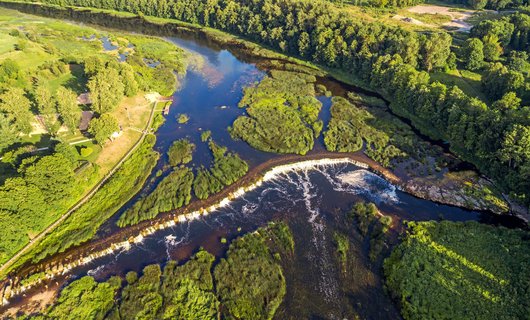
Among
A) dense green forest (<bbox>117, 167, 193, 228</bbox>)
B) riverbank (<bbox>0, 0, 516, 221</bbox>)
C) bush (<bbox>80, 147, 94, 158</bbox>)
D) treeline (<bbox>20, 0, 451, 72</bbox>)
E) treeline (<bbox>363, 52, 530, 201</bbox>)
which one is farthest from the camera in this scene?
treeline (<bbox>20, 0, 451, 72</bbox>)

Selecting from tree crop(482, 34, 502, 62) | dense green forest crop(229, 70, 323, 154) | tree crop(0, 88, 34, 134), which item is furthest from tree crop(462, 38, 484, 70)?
tree crop(0, 88, 34, 134)

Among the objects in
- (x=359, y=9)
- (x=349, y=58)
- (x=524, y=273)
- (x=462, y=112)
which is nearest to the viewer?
(x=524, y=273)

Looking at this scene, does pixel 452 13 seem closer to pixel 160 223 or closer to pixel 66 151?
pixel 160 223

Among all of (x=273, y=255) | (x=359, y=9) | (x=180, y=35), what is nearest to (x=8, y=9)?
(x=180, y=35)

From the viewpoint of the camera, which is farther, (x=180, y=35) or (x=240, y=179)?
(x=180, y=35)

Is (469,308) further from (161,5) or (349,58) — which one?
(161,5)

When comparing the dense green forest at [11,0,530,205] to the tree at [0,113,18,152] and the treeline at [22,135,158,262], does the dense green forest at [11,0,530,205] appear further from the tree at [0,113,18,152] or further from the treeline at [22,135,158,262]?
the tree at [0,113,18,152]

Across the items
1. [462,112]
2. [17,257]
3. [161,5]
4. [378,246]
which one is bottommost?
[17,257]
